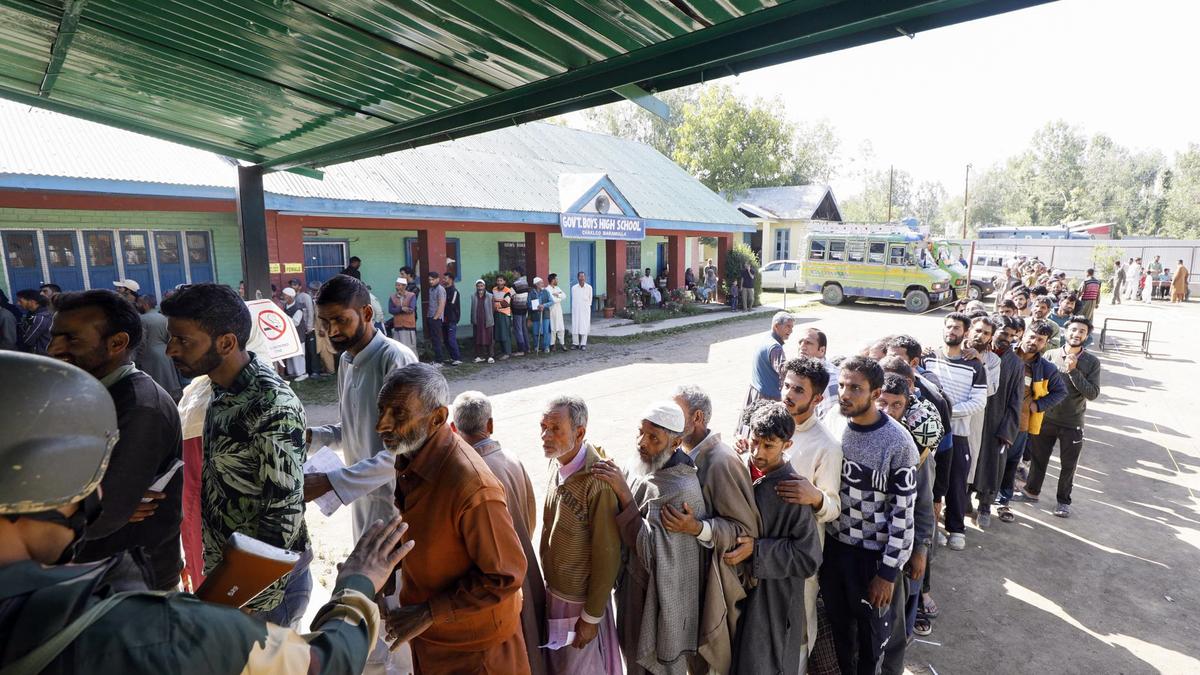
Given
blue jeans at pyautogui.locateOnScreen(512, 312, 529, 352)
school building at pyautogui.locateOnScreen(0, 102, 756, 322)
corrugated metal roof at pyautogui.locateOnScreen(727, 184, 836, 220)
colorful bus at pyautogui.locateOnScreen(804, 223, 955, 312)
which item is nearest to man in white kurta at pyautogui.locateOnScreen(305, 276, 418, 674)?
school building at pyautogui.locateOnScreen(0, 102, 756, 322)

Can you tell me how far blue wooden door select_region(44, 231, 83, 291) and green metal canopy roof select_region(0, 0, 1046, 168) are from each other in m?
6.90

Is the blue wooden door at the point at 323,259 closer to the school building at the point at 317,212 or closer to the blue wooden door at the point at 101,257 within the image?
the school building at the point at 317,212

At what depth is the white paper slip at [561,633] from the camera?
8.40 feet

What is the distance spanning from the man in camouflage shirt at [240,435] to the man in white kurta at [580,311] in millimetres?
10769

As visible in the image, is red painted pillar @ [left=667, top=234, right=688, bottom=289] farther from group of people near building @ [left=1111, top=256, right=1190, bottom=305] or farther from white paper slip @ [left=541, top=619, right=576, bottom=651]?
white paper slip @ [left=541, top=619, right=576, bottom=651]

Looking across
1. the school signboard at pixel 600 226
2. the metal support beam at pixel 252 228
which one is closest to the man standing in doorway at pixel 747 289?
the school signboard at pixel 600 226

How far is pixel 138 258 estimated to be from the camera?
34.2 feet

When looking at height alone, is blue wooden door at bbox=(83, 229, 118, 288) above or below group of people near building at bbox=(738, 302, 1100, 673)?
above

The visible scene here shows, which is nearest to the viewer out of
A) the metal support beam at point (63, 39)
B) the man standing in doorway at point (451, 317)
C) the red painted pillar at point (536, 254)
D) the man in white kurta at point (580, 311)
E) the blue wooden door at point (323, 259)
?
the metal support beam at point (63, 39)

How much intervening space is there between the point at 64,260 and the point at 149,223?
1322 millimetres

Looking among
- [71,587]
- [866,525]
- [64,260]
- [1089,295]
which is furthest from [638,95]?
[1089,295]

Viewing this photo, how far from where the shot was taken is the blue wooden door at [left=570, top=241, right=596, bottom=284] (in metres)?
17.7

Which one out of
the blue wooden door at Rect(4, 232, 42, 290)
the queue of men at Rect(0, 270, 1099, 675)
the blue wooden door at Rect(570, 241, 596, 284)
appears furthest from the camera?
the blue wooden door at Rect(570, 241, 596, 284)

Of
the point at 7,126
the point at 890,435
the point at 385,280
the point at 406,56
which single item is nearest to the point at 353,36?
the point at 406,56
